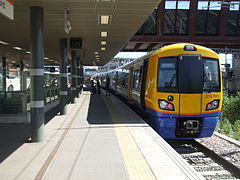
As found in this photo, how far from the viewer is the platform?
Result: 4.71 meters

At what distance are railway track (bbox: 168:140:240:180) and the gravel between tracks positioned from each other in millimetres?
315

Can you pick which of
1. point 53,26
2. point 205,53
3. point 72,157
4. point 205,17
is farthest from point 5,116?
point 205,17

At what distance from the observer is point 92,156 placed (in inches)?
224

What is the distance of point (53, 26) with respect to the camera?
32.6 feet

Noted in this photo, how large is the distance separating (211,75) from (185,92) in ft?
3.34

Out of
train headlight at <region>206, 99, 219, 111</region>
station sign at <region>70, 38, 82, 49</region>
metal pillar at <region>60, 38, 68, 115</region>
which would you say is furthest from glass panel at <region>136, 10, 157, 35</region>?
train headlight at <region>206, 99, 219, 111</region>

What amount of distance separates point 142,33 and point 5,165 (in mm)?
26664

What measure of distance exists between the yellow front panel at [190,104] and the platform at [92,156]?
44.5 inches

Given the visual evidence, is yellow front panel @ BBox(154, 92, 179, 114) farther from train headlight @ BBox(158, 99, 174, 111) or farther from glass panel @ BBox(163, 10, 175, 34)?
glass panel @ BBox(163, 10, 175, 34)

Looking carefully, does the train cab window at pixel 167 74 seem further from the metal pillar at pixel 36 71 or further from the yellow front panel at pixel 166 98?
the metal pillar at pixel 36 71

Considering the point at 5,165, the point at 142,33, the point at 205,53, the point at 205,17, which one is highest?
the point at 205,17

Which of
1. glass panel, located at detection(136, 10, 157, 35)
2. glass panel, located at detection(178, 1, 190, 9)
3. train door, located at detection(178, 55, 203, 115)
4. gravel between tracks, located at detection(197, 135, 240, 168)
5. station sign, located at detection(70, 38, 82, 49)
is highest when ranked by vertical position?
glass panel, located at detection(178, 1, 190, 9)

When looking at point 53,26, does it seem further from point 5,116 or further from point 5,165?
point 5,165

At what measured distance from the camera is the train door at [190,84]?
7805 millimetres
